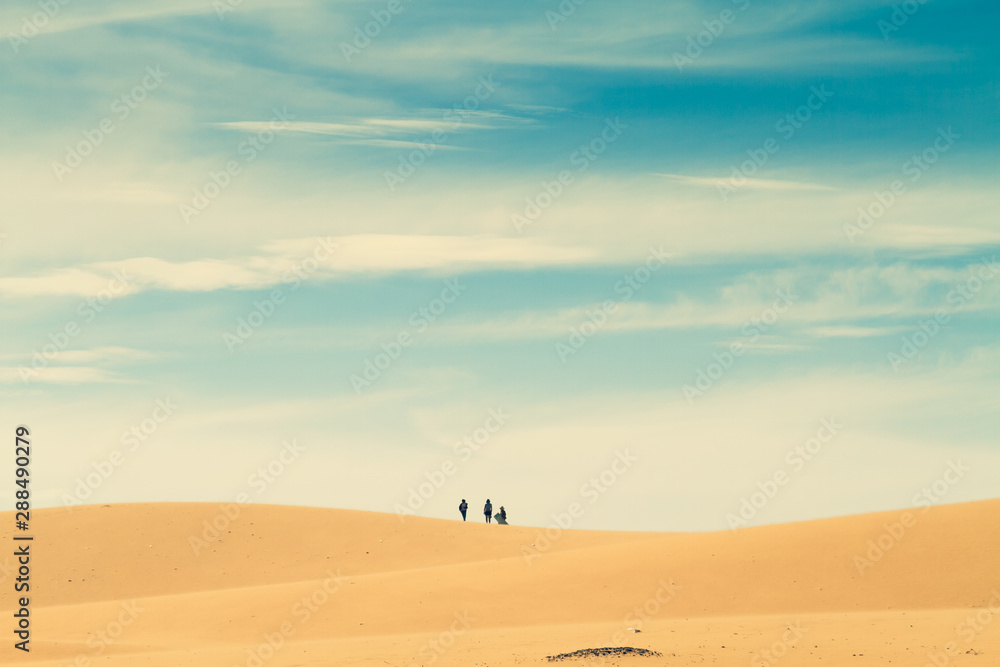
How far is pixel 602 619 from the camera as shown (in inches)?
1012

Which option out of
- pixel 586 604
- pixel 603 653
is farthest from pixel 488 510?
pixel 603 653

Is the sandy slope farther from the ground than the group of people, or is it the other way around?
the group of people

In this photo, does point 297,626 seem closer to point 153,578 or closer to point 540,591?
point 540,591

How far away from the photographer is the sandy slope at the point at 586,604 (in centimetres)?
2105

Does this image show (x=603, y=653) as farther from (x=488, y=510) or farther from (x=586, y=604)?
(x=488, y=510)

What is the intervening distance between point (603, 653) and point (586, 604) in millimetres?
6974

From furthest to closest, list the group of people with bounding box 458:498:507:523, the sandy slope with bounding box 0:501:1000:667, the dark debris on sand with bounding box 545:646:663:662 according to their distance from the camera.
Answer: the group of people with bounding box 458:498:507:523 < the sandy slope with bounding box 0:501:1000:667 < the dark debris on sand with bounding box 545:646:663:662

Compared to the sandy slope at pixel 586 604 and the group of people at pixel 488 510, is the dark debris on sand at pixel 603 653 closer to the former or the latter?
the sandy slope at pixel 586 604

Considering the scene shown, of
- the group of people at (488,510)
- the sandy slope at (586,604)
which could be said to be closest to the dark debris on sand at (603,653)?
the sandy slope at (586,604)

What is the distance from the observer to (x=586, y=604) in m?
26.9

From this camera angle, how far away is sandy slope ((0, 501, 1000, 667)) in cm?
2105

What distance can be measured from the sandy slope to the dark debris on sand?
17.0 inches

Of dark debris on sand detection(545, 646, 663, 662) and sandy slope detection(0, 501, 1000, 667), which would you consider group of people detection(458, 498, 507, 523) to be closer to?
sandy slope detection(0, 501, 1000, 667)

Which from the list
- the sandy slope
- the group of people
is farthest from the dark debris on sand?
the group of people
